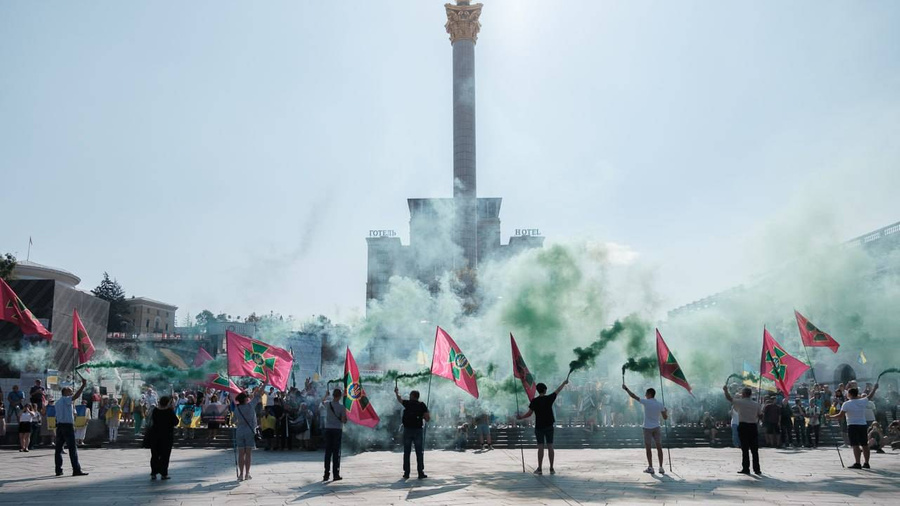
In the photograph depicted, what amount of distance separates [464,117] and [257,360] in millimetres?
46413

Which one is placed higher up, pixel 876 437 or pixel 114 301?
pixel 114 301

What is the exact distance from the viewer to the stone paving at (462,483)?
8.98 meters

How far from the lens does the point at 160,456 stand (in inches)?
447

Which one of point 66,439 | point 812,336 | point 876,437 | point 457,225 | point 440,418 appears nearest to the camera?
point 66,439

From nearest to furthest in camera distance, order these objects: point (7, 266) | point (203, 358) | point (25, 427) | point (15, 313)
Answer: point (15, 313)
point (25, 427)
point (203, 358)
point (7, 266)

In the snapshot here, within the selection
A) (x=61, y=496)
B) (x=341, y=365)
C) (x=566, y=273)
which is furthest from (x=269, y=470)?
(x=341, y=365)

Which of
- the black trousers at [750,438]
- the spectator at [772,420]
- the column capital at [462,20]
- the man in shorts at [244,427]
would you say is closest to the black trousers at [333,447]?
the man in shorts at [244,427]

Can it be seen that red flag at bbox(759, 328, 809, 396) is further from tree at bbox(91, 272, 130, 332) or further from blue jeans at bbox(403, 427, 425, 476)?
tree at bbox(91, 272, 130, 332)

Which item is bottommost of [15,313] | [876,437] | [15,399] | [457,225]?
[876,437]

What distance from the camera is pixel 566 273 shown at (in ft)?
116

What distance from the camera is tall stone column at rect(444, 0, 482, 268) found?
57625mm

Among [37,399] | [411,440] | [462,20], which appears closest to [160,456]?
[411,440]

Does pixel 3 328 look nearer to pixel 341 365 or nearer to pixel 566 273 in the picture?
pixel 341 365

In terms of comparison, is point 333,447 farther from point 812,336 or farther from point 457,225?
point 457,225
